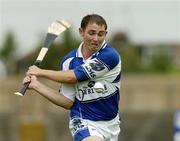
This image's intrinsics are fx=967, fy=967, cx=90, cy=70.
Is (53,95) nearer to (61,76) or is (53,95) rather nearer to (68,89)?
(68,89)

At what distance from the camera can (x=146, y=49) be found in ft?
170

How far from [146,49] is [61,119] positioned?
3166cm

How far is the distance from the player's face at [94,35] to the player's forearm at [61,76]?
35cm

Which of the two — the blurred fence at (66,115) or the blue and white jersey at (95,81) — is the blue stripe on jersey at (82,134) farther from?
the blurred fence at (66,115)

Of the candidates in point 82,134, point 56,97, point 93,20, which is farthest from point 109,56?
point 82,134

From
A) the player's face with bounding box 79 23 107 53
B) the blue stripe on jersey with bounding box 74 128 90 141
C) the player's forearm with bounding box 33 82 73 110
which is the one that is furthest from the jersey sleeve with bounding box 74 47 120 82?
the blue stripe on jersey with bounding box 74 128 90 141

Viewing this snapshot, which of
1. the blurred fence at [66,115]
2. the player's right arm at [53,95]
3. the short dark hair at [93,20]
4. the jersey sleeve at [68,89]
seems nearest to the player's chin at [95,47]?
the short dark hair at [93,20]

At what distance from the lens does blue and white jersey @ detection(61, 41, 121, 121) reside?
9898mm

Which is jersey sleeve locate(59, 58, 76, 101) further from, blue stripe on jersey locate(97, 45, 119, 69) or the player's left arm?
blue stripe on jersey locate(97, 45, 119, 69)

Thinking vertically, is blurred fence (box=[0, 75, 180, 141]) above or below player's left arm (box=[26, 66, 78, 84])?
below

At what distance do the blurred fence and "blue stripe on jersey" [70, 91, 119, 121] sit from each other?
967 cm

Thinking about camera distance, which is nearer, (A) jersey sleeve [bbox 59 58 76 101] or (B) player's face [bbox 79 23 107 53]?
(B) player's face [bbox 79 23 107 53]

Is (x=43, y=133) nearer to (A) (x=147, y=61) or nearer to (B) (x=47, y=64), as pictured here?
(B) (x=47, y=64)

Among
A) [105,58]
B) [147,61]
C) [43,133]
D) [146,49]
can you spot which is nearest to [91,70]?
[105,58]
